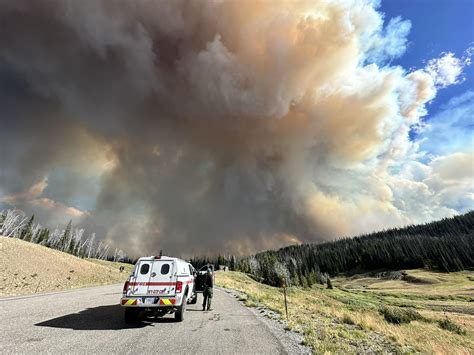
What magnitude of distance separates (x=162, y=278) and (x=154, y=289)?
2.04 feet

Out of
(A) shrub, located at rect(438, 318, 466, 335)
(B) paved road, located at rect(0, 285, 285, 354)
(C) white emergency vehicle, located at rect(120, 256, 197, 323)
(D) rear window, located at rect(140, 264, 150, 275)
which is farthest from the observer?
(A) shrub, located at rect(438, 318, 466, 335)

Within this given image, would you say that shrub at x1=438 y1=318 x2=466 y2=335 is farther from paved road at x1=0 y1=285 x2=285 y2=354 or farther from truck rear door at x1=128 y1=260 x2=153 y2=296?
truck rear door at x1=128 y1=260 x2=153 y2=296

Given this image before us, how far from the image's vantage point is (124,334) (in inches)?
385

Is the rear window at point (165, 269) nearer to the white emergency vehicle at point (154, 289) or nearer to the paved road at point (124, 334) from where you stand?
the white emergency vehicle at point (154, 289)

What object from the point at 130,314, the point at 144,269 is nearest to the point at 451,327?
the point at 144,269

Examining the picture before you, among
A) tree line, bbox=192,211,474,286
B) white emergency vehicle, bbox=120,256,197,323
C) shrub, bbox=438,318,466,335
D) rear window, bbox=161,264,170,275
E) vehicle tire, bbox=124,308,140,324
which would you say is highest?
tree line, bbox=192,211,474,286

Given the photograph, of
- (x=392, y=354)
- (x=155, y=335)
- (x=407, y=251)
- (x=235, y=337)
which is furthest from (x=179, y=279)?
(x=407, y=251)

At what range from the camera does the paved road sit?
26.7ft

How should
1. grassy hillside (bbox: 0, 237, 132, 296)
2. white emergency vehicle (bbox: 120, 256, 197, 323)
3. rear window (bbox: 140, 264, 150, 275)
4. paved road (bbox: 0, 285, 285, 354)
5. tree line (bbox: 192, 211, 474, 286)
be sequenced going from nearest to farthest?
paved road (bbox: 0, 285, 285, 354) → white emergency vehicle (bbox: 120, 256, 197, 323) → rear window (bbox: 140, 264, 150, 275) → grassy hillside (bbox: 0, 237, 132, 296) → tree line (bbox: 192, 211, 474, 286)

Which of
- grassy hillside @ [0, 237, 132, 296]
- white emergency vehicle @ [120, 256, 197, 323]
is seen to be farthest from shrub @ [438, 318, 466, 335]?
grassy hillside @ [0, 237, 132, 296]

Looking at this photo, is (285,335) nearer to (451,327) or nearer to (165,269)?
(165,269)

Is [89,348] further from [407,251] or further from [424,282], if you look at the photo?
[407,251]

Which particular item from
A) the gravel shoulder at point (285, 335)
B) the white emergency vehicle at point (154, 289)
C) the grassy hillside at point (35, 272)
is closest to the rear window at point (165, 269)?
the white emergency vehicle at point (154, 289)

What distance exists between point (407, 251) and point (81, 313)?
184256mm
